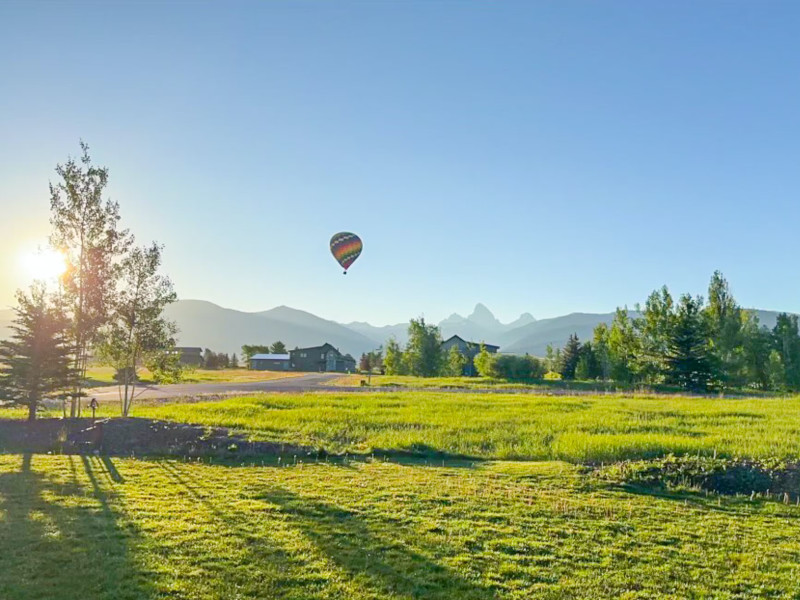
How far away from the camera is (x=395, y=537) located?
7719mm

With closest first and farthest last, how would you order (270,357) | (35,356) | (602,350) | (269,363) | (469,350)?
(35,356) < (602,350) < (469,350) < (269,363) < (270,357)

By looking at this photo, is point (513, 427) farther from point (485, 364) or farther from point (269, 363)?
point (269, 363)

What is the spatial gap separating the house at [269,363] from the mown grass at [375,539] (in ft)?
307

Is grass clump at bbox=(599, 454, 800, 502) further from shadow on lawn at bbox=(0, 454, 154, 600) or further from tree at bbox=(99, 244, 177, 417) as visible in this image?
tree at bbox=(99, 244, 177, 417)

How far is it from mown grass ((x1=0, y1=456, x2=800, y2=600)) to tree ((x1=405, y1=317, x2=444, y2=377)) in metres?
62.3

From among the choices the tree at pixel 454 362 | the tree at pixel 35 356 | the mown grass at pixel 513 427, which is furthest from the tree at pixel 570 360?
the tree at pixel 35 356

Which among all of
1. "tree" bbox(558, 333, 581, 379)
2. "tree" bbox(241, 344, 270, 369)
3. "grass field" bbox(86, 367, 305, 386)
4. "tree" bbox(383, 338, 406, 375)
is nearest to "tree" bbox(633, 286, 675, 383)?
"tree" bbox(558, 333, 581, 379)

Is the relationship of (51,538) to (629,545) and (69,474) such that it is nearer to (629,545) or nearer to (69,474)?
(69,474)

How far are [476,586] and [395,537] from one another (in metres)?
1.72

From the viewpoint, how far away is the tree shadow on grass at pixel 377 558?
6129 mm

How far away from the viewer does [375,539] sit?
25.0ft

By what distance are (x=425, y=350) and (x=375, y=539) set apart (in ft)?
219

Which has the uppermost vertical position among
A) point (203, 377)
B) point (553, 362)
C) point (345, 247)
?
point (345, 247)

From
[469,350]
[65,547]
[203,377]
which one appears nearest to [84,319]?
[65,547]
